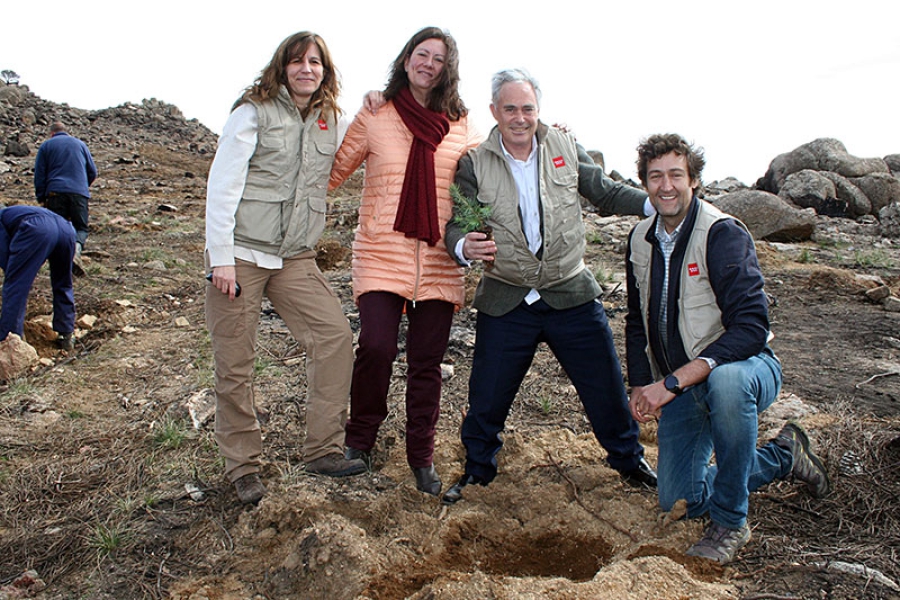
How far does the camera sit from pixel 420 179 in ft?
11.1

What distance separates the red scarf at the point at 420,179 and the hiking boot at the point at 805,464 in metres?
1.85

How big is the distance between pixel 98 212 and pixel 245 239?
38.1 ft

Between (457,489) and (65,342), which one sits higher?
(65,342)

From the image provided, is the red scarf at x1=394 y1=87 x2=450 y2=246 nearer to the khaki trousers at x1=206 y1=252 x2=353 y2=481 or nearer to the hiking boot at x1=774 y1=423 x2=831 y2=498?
the khaki trousers at x1=206 y1=252 x2=353 y2=481

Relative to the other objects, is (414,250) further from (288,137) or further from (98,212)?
(98,212)

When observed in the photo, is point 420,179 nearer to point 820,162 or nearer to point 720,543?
point 720,543

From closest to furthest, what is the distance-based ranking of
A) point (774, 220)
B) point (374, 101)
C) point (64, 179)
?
1. point (374, 101)
2. point (64, 179)
3. point (774, 220)

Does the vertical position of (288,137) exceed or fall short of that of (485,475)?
it exceeds it

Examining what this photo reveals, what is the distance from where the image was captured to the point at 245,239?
11.1ft

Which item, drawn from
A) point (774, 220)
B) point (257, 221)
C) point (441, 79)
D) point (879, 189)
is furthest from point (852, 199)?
point (257, 221)

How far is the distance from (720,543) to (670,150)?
5.30 feet

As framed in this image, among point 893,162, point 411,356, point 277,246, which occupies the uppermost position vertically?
point 893,162

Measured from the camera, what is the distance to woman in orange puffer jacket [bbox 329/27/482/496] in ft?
11.1

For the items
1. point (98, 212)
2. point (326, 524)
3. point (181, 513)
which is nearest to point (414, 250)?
point (326, 524)
